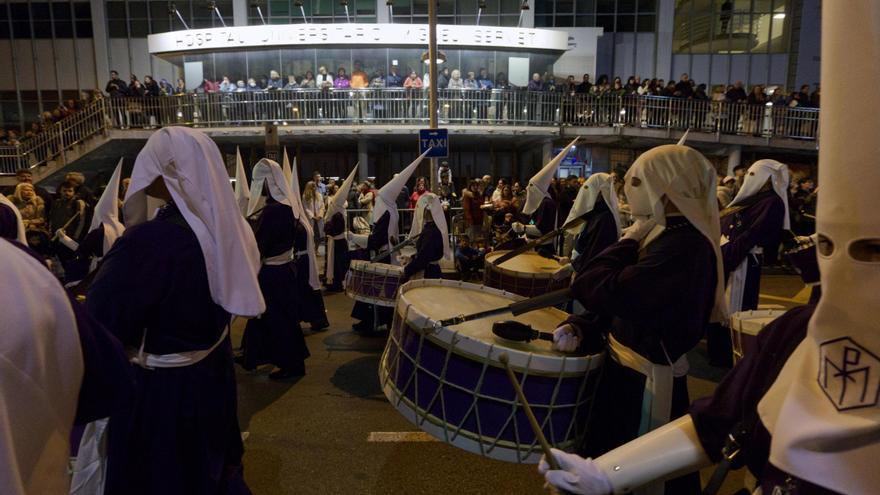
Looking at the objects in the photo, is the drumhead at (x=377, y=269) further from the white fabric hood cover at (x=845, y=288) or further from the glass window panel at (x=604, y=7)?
the glass window panel at (x=604, y=7)

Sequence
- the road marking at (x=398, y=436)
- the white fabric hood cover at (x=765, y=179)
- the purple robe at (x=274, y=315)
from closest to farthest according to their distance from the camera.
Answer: the road marking at (x=398, y=436), the purple robe at (x=274, y=315), the white fabric hood cover at (x=765, y=179)

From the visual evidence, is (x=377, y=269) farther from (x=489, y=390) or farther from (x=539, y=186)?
(x=489, y=390)

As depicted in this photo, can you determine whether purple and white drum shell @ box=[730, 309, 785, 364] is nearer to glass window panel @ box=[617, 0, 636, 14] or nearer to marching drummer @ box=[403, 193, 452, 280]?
marching drummer @ box=[403, 193, 452, 280]

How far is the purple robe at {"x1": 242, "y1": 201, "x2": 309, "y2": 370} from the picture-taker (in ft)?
19.5

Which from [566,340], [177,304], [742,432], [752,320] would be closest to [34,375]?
[177,304]

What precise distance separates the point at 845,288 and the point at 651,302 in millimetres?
1485

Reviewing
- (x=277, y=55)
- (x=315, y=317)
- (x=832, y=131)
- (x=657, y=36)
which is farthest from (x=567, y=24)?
(x=832, y=131)

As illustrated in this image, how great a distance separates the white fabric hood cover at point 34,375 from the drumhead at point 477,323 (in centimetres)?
162

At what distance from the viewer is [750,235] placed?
6156 mm

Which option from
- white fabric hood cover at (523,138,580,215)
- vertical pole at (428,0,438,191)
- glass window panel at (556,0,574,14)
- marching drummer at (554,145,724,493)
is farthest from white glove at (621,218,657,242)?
glass window panel at (556,0,574,14)

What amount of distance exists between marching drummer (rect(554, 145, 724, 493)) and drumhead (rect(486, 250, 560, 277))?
277cm

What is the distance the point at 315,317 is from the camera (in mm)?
7770

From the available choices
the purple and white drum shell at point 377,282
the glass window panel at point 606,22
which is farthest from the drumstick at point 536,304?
the glass window panel at point 606,22

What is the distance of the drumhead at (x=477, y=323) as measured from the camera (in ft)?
8.51
